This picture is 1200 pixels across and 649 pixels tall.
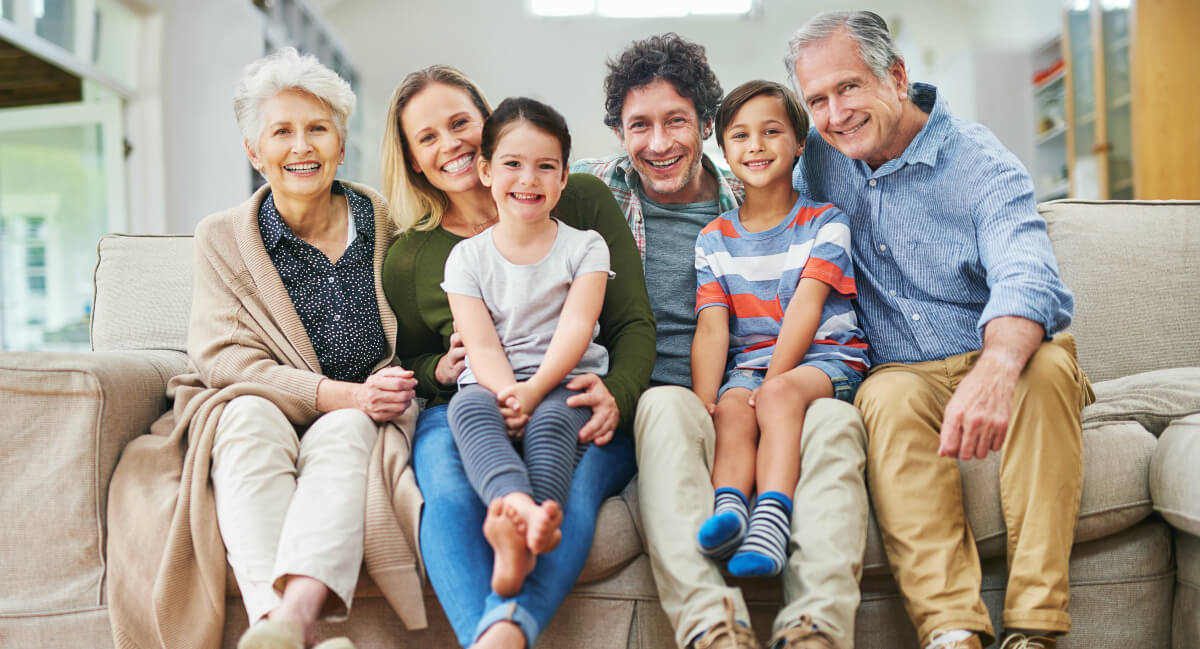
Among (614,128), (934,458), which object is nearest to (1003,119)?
(614,128)

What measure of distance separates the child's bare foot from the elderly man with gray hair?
0.52 metres

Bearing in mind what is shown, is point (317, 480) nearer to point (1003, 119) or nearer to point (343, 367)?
point (343, 367)

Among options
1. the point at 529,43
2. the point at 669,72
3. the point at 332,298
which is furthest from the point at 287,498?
the point at 529,43

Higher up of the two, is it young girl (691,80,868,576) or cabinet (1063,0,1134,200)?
cabinet (1063,0,1134,200)

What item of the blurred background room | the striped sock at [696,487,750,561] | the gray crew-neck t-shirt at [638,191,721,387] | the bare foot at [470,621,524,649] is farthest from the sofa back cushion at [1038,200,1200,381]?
the blurred background room

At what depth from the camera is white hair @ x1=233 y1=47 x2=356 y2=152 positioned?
5.45 feet

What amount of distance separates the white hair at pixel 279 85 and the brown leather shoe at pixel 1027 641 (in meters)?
1.48

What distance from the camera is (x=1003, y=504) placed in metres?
1.29

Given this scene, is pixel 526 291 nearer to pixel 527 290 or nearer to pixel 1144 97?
pixel 527 290

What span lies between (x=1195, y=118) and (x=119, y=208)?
5583 millimetres

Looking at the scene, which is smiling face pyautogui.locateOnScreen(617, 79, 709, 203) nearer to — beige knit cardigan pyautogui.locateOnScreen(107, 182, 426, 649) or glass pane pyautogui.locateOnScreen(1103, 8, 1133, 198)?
beige knit cardigan pyautogui.locateOnScreen(107, 182, 426, 649)

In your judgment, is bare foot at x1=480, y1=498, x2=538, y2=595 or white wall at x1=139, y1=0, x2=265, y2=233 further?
white wall at x1=139, y1=0, x2=265, y2=233

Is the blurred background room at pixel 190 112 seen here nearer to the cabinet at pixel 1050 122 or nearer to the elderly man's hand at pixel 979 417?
the cabinet at pixel 1050 122

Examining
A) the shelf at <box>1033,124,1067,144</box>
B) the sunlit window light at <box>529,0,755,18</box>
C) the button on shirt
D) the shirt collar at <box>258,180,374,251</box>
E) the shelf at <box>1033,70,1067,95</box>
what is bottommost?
the button on shirt
